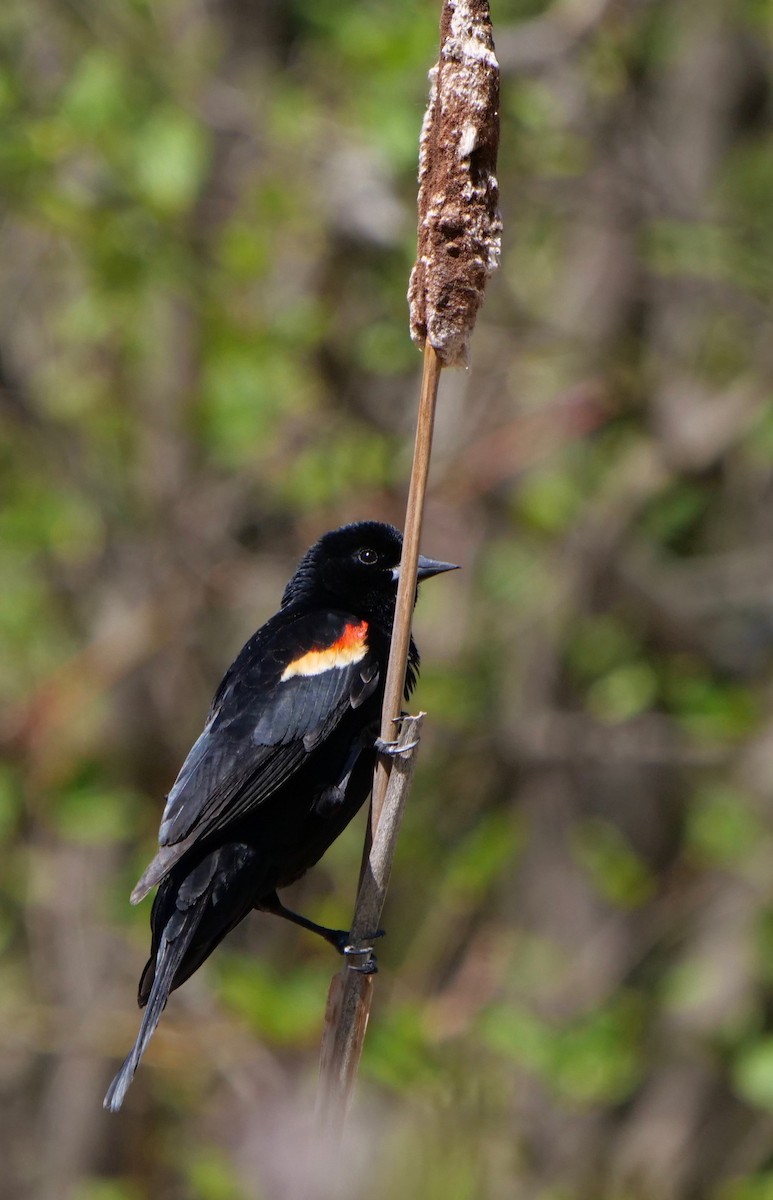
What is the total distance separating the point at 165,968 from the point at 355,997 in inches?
18.2

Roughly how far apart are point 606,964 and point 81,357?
3.30m

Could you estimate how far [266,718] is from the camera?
258cm

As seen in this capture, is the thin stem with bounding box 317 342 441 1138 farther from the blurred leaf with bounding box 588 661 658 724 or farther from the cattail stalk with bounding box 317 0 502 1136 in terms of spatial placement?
the blurred leaf with bounding box 588 661 658 724

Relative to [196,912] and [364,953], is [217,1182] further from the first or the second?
[364,953]

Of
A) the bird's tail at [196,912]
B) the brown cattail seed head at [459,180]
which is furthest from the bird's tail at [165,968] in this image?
the brown cattail seed head at [459,180]

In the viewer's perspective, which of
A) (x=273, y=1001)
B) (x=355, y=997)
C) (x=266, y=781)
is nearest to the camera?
(x=355, y=997)

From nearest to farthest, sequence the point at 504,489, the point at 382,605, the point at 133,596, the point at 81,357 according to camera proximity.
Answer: the point at 382,605, the point at 133,596, the point at 504,489, the point at 81,357

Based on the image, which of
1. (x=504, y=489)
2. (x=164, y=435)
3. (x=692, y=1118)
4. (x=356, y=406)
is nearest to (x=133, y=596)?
(x=164, y=435)

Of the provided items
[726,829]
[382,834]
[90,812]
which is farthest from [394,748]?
[726,829]

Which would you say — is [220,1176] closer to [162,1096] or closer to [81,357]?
[162,1096]

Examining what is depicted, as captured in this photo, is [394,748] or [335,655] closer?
[394,748]

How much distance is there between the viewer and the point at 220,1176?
398 cm

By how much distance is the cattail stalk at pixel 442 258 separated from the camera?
1.78 meters

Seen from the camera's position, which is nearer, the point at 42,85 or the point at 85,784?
the point at 85,784
